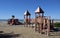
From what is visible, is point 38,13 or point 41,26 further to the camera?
point 38,13

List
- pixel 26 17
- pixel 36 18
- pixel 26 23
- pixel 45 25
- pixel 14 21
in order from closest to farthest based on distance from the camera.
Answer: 1. pixel 45 25
2. pixel 36 18
3. pixel 26 23
4. pixel 26 17
5. pixel 14 21

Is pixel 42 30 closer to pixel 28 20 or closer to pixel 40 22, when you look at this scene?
pixel 40 22

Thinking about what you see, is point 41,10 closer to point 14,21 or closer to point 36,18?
point 36,18

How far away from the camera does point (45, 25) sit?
1920 centimetres

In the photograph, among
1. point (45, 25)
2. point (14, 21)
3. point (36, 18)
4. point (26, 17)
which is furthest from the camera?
point (14, 21)

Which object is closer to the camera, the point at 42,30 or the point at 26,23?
the point at 42,30

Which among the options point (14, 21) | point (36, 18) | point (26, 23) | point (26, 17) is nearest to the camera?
point (36, 18)

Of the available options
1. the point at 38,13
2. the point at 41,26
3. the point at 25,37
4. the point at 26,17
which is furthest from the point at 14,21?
the point at 25,37

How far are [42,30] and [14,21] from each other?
59.9 feet

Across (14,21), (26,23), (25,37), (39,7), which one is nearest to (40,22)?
(39,7)

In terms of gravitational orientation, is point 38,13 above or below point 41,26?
above

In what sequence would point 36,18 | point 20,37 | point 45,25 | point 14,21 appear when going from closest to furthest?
point 20,37, point 45,25, point 36,18, point 14,21

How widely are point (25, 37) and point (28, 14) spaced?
18195 millimetres

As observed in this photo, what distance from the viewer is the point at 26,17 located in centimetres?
3391
